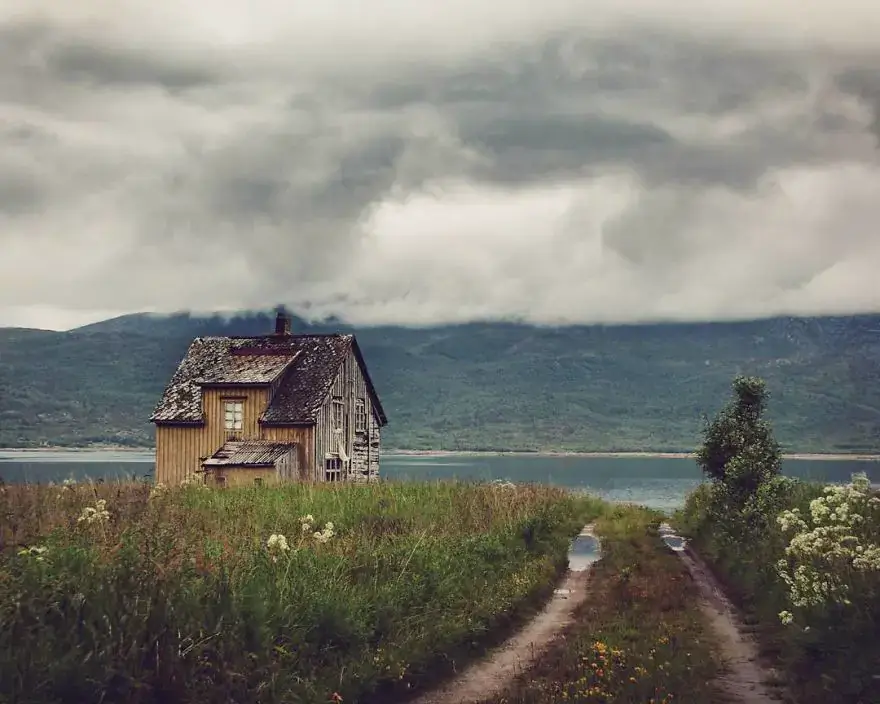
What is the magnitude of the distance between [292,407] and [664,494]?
187 feet

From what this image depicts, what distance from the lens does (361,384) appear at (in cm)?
6147

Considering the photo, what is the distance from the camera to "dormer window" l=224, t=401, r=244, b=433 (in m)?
54.9

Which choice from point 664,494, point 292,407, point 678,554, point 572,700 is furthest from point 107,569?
point 664,494

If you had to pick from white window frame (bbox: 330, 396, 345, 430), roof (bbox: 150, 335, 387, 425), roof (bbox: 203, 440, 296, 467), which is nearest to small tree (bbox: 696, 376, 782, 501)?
roof (bbox: 203, 440, 296, 467)

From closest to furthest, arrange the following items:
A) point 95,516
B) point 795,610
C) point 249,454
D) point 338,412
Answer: point 795,610
point 95,516
point 249,454
point 338,412

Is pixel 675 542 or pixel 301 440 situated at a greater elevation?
pixel 301 440

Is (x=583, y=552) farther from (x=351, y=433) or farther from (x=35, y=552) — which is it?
(x=351, y=433)

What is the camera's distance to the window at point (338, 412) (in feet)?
186

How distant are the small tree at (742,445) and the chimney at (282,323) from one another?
107ft

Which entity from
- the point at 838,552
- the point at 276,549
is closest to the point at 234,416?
the point at 276,549

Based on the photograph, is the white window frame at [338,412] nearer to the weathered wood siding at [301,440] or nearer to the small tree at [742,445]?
the weathered wood siding at [301,440]

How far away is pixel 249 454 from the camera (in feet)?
172

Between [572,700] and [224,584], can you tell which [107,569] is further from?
[572,700]

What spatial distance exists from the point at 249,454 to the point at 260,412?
299 centimetres
